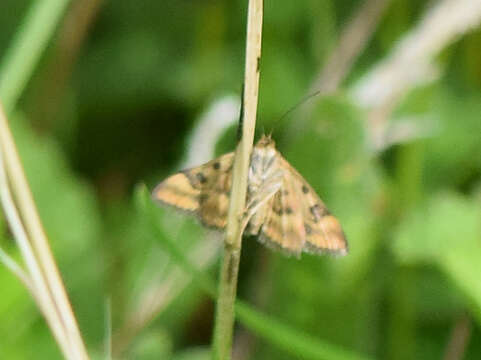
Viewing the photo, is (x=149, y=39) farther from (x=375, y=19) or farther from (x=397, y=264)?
(x=397, y=264)

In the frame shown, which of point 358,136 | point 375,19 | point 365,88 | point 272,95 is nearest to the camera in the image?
point 358,136

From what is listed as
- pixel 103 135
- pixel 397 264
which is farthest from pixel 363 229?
pixel 103 135

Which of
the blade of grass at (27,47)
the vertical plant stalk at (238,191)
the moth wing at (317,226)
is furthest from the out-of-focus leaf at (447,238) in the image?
the blade of grass at (27,47)

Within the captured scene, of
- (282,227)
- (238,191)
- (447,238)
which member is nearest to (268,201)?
(282,227)

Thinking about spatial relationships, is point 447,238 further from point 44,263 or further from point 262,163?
point 44,263

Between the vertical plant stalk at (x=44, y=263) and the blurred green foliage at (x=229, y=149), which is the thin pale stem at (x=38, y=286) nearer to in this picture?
the vertical plant stalk at (x=44, y=263)

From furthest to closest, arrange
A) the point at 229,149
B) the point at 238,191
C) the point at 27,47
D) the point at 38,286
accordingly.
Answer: the point at 229,149 < the point at 27,47 < the point at 38,286 < the point at 238,191

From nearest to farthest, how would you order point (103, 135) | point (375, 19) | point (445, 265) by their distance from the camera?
point (445, 265) < point (375, 19) < point (103, 135)

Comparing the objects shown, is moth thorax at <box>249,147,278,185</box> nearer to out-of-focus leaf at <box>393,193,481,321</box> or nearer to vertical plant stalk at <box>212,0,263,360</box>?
vertical plant stalk at <box>212,0,263,360</box>
